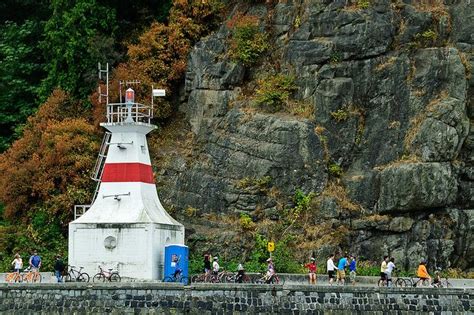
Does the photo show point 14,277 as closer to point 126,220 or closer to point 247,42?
point 126,220

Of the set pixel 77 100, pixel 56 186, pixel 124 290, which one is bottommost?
pixel 124 290

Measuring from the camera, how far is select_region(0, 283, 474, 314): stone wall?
139ft

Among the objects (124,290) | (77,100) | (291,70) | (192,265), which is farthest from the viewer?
(77,100)

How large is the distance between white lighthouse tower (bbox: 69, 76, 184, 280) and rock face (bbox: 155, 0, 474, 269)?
21.6 ft

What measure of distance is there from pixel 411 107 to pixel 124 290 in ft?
55.2

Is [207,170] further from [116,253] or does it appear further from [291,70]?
[116,253]

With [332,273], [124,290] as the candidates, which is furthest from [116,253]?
[332,273]

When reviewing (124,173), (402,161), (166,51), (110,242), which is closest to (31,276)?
(110,242)

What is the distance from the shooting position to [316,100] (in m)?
55.5

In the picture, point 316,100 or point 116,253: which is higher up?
point 316,100

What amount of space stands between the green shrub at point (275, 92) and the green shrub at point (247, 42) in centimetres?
155

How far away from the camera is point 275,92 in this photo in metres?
56.1

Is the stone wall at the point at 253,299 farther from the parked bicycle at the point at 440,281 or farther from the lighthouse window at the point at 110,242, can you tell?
the lighthouse window at the point at 110,242

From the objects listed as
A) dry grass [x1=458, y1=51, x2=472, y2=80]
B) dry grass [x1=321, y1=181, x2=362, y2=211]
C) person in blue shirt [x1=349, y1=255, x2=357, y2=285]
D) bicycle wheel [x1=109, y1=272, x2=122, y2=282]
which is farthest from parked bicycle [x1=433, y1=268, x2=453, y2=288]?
bicycle wheel [x1=109, y1=272, x2=122, y2=282]
